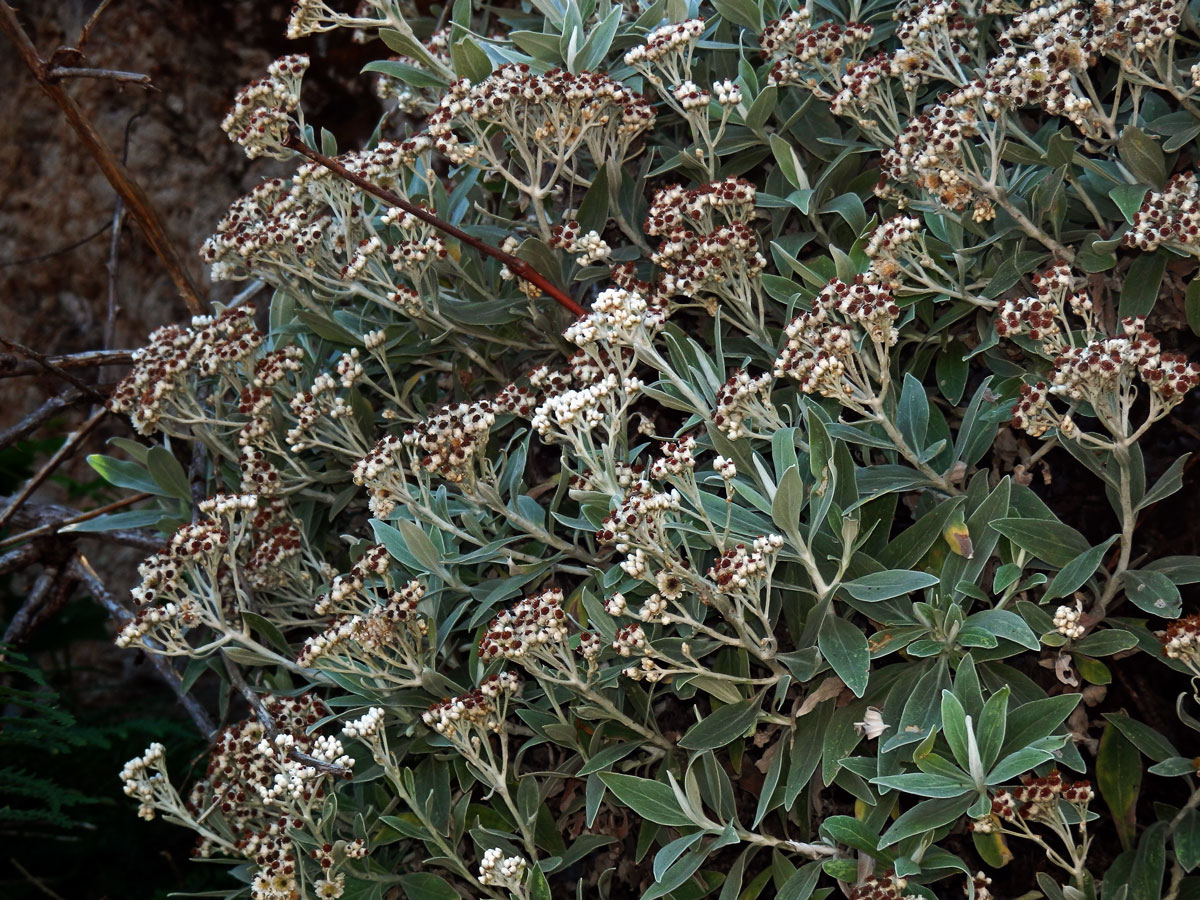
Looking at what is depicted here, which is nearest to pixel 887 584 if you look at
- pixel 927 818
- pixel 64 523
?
pixel 927 818

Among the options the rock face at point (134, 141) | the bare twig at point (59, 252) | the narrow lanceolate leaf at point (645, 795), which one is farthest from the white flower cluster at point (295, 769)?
the rock face at point (134, 141)

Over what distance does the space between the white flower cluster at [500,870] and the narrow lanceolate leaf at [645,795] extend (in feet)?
0.64

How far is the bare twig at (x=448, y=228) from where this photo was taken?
2.22 metres

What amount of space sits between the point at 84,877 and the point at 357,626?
1889 mm

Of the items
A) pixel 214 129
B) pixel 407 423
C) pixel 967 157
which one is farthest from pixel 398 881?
pixel 214 129

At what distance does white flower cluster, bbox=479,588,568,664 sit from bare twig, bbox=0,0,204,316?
1.57 metres

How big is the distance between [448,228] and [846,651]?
3.68ft

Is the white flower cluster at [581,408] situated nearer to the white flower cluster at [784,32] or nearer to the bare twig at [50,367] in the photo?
the white flower cluster at [784,32]

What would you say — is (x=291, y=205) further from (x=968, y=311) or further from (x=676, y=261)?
(x=968, y=311)

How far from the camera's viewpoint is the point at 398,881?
2131 millimetres

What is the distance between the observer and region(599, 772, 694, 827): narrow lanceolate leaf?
186 centimetres

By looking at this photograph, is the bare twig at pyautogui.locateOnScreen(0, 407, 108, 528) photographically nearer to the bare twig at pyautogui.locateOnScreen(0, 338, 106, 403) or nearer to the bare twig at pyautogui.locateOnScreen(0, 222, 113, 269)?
the bare twig at pyautogui.locateOnScreen(0, 338, 106, 403)

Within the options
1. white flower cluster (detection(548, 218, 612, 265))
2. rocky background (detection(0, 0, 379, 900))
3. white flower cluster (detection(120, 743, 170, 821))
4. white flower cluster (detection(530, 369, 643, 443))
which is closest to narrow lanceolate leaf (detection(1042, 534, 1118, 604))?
white flower cluster (detection(530, 369, 643, 443))

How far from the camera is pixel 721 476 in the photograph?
6.11 feet
